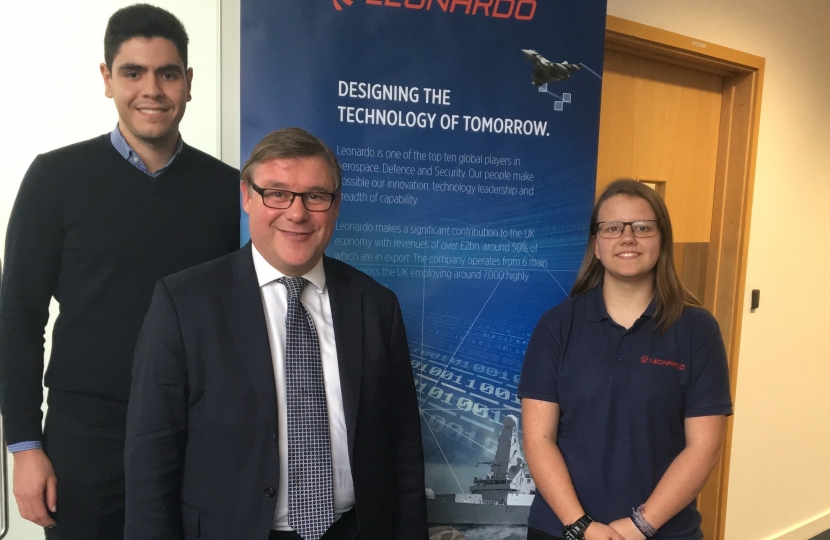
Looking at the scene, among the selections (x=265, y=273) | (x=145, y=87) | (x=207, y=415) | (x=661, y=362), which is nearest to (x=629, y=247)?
(x=661, y=362)

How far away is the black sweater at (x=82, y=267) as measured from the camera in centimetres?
130

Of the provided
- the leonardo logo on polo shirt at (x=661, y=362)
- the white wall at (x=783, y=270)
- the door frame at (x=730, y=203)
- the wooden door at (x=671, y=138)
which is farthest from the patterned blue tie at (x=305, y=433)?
the door frame at (x=730, y=203)

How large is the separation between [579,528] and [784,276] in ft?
Answer: 7.37

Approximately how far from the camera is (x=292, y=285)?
1187mm

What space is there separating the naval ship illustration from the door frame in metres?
1.55

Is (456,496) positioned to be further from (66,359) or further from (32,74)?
(32,74)

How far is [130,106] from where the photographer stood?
1.35 metres

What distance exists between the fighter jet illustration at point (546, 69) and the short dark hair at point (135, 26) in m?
1.00

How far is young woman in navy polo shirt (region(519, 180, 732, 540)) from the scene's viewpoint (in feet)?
4.64

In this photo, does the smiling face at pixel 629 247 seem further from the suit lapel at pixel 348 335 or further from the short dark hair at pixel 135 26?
the short dark hair at pixel 135 26

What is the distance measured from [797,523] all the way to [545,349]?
279 cm

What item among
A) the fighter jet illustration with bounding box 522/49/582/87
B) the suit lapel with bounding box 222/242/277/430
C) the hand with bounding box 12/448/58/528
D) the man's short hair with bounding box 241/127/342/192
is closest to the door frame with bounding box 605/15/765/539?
the fighter jet illustration with bounding box 522/49/582/87

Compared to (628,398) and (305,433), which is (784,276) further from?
(305,433)

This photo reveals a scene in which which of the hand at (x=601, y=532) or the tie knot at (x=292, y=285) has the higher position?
the tie knot at (x=292, y=285)
